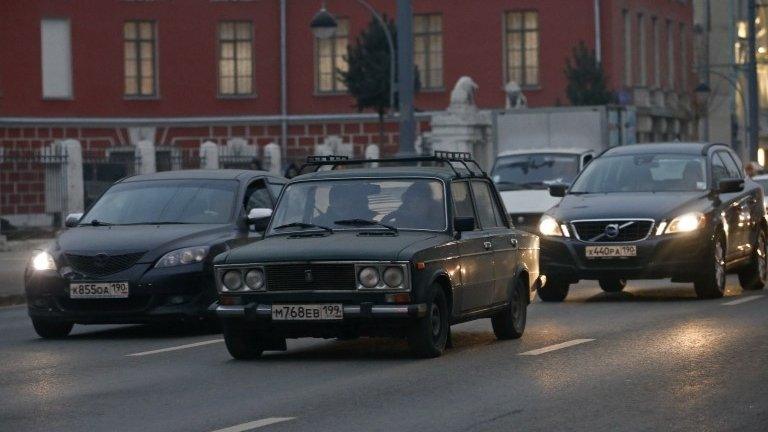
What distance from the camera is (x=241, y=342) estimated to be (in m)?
15.0

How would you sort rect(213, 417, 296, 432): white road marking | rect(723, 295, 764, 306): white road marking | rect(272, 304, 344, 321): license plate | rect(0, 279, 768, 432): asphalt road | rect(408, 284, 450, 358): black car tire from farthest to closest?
1. rect(723, 295, 764, 306): white road marking
2. rect(408, 284, 450, 358): black car tire
3. rect(272, 304, 344, 321): license plate
4. rect(0, 279, 768, 432): asphalt road
5. rect(213, 417, 296, 432): white road marking

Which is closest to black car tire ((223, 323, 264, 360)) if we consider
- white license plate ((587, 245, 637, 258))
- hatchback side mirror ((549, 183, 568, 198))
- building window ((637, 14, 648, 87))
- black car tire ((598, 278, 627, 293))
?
white license plate ((587, 245, 637, 258))

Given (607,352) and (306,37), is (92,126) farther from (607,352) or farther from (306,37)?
(607,352)

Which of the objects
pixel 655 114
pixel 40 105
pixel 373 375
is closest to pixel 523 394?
pixel 373 375

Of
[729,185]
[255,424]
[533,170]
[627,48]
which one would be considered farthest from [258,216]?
[627,48]

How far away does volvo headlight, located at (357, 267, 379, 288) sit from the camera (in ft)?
47.1

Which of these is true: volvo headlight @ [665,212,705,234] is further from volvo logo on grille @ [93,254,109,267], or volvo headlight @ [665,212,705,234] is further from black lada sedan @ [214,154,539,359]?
volvo logo on grille @ [93,254,109,267]

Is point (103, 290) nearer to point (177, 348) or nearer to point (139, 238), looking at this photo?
point (139, 238)

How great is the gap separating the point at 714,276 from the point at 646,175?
1.83 m

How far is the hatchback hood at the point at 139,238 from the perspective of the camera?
17.6m

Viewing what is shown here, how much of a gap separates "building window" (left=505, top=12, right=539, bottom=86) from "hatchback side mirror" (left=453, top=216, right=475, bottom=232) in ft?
154

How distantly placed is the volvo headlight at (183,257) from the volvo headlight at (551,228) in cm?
532

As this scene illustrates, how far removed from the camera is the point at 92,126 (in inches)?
2430

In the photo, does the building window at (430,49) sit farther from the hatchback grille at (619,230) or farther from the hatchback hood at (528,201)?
the hatchback grille at (619,230)
